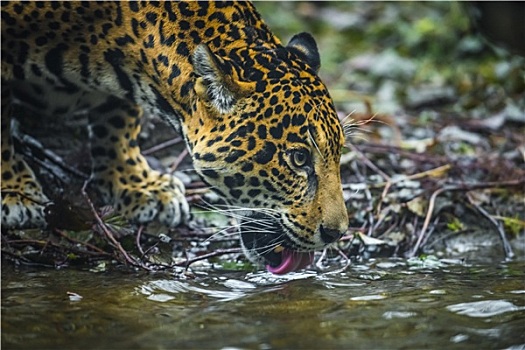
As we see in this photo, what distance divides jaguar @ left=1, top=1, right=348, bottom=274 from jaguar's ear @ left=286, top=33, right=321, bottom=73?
10 mm

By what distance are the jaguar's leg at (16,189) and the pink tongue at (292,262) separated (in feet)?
4.60

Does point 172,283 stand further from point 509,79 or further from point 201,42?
point 509,79

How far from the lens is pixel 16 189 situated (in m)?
5.50

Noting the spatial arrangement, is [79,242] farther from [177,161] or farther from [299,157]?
[177,161]

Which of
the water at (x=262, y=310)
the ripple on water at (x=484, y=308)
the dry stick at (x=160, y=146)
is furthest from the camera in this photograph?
the dry stick at (x=160, y=146)

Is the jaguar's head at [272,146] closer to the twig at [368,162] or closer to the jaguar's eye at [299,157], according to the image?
the jaguar's eye at [299,157]

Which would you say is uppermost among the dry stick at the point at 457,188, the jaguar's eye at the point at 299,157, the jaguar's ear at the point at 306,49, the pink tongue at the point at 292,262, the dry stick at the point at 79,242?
the jaguar's ear at the point at 306,49

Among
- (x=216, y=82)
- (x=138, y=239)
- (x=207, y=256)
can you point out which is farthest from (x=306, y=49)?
(x=138, y=239)

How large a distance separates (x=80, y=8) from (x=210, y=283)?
1.71m

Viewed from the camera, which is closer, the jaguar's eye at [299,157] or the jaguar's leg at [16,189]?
the jaguar's eye at [299,157]

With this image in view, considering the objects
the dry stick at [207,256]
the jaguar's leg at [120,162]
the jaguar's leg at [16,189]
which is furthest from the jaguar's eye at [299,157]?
the jaguar's leg at [16,189]

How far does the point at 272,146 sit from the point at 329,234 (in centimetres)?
52

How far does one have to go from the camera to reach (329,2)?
15.0 m

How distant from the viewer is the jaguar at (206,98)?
4609 millimetres
